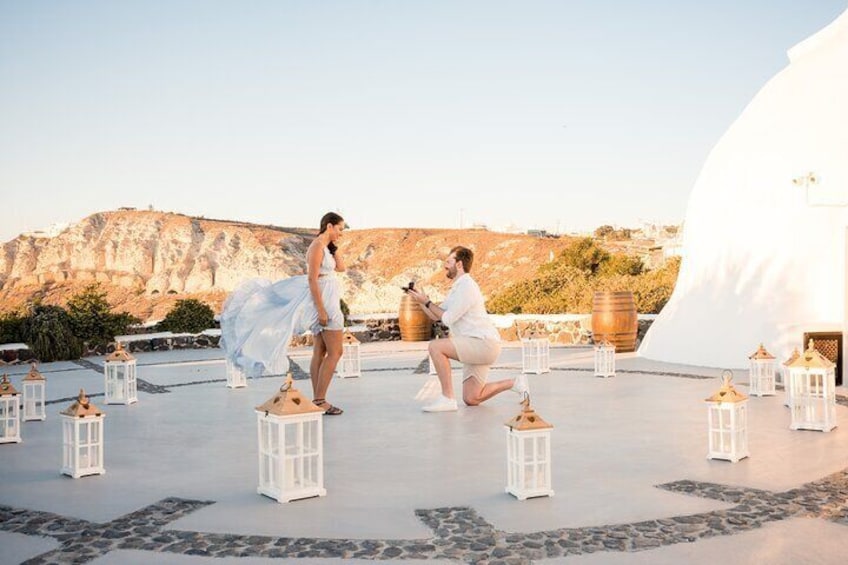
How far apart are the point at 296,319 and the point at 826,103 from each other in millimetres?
7245

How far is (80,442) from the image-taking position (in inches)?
185

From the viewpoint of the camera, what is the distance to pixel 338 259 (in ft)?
23.3

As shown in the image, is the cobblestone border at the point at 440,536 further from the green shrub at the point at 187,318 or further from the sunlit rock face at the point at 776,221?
the green shrub at the point at 187,318

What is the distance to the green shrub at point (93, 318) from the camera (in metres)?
13.3

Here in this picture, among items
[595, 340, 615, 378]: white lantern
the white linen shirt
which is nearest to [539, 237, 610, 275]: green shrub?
[595, 340, 615, 378]: white lantern

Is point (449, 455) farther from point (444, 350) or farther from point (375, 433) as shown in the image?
point (444, 350)

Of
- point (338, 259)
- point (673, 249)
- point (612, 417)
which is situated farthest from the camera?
point (673, 249)

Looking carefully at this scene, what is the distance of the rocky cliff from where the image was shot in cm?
4953

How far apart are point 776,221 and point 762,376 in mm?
2954

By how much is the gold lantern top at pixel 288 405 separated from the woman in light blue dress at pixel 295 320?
227 cm

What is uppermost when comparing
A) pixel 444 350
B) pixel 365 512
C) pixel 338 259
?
pixel 338 259

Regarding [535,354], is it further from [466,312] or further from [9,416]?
[9,416]

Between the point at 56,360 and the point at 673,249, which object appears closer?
the point at 56,360

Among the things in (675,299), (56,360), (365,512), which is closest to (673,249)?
(675,299)
